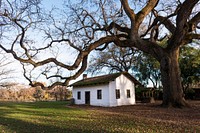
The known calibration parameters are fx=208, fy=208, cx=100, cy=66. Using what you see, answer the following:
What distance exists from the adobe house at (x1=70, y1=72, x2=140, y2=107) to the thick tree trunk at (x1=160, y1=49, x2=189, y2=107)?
8.02m

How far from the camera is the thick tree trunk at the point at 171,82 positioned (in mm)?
15959

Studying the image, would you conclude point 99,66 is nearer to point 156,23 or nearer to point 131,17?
point 156,23

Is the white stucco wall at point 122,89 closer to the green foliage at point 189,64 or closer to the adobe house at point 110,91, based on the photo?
the adobe house at point 110,91

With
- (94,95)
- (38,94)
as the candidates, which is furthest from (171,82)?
(38,94)

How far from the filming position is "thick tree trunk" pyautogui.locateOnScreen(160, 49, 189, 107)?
16.0 meters

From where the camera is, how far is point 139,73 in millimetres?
35156

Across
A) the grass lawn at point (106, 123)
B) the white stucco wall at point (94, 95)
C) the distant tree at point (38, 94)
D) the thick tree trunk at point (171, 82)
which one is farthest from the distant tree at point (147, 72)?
the distant tree at point (38, 94)

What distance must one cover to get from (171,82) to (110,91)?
340 inches

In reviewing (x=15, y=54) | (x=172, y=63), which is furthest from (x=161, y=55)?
(x=15, y=54)

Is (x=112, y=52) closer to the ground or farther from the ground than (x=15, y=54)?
farther from the ground

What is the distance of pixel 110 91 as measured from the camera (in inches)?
926

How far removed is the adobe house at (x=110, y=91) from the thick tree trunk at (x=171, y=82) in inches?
316

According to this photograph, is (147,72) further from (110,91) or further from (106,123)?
(106,123)

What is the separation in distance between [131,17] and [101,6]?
104 inches
